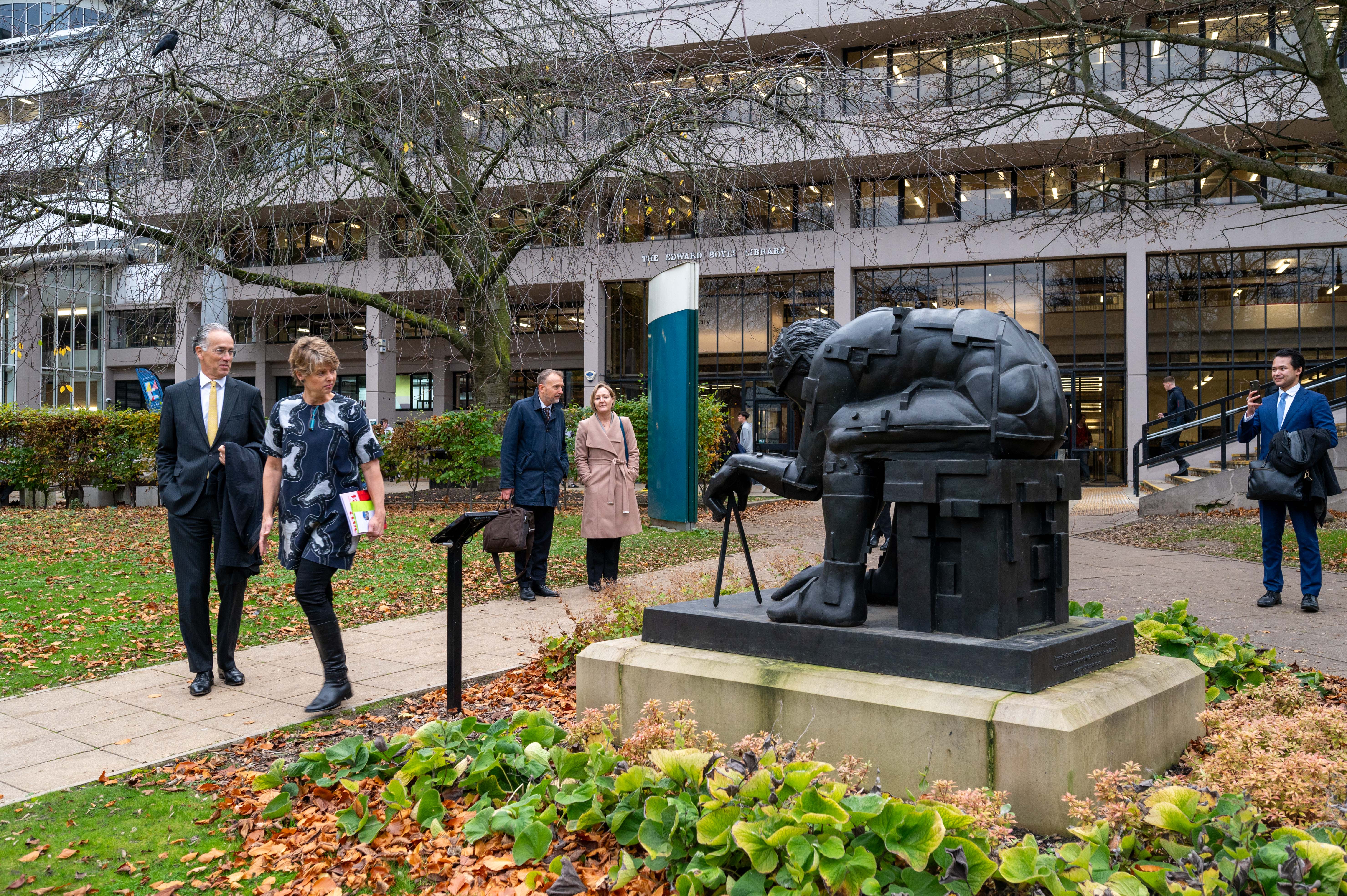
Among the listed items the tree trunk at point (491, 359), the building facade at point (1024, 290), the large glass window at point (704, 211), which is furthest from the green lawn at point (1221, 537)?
the tree trunk at point (491, 359)

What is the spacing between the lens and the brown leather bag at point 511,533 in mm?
8000

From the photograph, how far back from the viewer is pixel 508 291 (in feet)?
47.3

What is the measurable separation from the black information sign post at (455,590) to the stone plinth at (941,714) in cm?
85

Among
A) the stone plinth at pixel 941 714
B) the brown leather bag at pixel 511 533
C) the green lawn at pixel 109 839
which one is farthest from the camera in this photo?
the brown leather bag at pixel 511 533

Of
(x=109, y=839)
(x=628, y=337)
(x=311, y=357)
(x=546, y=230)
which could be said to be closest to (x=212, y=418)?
(x=311, y=357)

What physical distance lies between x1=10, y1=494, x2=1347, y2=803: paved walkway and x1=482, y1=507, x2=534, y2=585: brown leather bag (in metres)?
0.52

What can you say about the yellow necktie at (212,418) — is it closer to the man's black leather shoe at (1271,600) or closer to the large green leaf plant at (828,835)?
the large green leaf plant at (828,835)

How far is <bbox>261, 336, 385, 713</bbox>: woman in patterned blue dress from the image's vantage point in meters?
4.93

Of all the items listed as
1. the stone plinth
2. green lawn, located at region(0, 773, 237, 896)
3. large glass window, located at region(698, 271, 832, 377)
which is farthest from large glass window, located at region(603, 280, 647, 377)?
green lawn, located at region(0, 773, 237, 896)

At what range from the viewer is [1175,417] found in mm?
23500

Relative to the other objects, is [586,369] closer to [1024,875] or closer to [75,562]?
[75,562]

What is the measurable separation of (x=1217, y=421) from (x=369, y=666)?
25.0 metres

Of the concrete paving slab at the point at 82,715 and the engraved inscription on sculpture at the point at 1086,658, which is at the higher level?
the engraved inscription on sculpture at the point at 1086,658

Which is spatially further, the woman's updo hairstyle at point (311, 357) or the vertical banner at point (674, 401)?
the vertical banner at point (674, 401)
